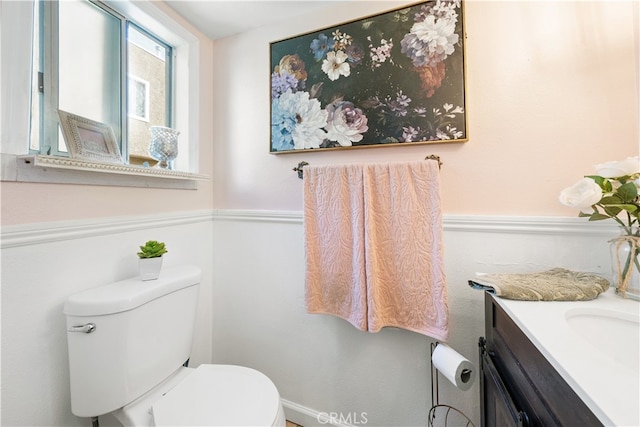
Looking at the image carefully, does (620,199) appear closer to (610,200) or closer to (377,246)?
(610,200)

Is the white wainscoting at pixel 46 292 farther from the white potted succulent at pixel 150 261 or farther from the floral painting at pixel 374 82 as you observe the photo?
the floral painting at pixel 374 82

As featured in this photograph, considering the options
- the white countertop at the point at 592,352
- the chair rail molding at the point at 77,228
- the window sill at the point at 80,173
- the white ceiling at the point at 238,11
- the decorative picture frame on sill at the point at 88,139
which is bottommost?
the white countertop at the point at 592,352

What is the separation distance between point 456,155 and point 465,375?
83 cm

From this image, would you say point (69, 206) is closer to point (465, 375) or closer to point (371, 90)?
point (371, 90)

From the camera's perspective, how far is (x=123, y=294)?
0.87 meters

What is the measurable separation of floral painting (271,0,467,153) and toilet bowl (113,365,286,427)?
3.35ft

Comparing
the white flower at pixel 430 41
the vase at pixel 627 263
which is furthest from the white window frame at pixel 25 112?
the vase at pixel 627 263

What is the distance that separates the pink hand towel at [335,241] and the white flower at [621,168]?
29.4 inches

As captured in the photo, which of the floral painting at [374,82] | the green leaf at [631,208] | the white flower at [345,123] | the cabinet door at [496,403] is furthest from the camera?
the white flower at [345,123]


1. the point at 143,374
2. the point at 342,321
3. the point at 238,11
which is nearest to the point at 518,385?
the point at 342,321

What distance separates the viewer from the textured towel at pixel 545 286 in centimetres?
72

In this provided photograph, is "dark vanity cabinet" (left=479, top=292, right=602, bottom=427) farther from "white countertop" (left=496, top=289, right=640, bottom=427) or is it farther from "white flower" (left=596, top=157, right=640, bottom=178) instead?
"white flower" (left=596, top=157, right=640, bottom=178)

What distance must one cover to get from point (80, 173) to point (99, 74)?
509 millimetres

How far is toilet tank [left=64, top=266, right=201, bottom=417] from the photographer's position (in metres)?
0.82
